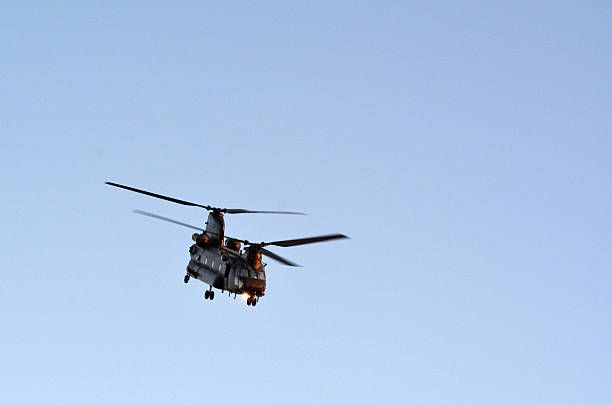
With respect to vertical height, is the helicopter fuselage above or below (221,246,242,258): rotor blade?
below

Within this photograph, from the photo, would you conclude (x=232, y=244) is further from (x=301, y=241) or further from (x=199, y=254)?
(x=301, y=241)

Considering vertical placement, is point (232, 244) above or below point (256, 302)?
above

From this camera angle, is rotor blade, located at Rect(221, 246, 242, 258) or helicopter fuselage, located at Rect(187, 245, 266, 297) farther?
rotor blade, located at Rect(221, 246, 242, 258)

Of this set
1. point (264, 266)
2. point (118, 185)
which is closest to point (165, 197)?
point (118, 185)

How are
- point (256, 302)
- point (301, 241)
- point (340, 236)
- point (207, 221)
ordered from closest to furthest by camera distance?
point (340, 236), point (301, 241), point (256, 302), point (207, 221)

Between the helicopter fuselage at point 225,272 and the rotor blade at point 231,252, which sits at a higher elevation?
the rotor blade at point 231,252

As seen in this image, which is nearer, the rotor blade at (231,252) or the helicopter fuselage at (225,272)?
the helicopter fuselage at (225,272)

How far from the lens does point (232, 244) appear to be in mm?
65812

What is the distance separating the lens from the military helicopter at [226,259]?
2445 inches

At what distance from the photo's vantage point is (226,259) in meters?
64.0

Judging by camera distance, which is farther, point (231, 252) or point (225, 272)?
point (231, 252)

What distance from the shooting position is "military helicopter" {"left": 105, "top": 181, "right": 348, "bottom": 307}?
6209 cm

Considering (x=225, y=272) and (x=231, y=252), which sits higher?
(x=231, y=252)

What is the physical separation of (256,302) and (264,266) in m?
2.88
